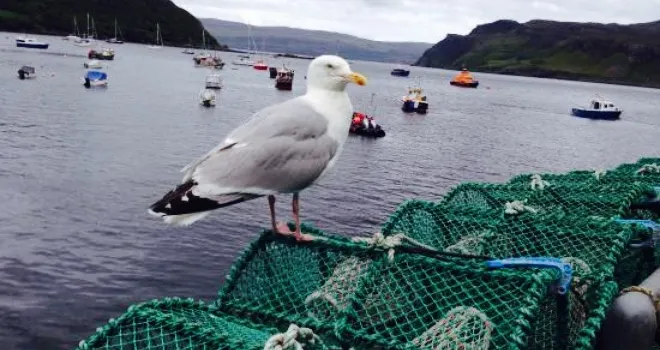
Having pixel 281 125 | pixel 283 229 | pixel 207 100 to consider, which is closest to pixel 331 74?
pixel 281 125

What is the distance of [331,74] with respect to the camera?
578 centimetres

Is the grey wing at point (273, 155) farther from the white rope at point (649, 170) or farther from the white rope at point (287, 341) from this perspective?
the white rope at point (649, 170)

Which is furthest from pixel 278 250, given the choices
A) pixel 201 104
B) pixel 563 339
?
pixel 201 104

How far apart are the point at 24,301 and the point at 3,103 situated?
4132cm

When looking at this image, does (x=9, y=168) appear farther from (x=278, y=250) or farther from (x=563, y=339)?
(x=563, y=339)

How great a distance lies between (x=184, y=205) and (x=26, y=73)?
257ft

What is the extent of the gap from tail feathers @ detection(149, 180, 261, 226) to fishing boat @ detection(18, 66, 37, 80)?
76.3m

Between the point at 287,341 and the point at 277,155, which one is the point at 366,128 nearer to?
the point at 277,155

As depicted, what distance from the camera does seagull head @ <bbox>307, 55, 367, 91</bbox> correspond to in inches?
225

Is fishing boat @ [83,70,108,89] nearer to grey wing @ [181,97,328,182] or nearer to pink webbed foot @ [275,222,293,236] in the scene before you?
grey wing @ [181,97,328,182]

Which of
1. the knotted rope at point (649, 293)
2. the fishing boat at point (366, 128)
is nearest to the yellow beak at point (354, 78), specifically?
the knotted rope at point (649, 293)

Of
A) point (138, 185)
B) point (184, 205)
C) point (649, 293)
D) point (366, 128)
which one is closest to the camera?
point (649, 293)

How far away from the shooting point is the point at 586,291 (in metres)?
4.46

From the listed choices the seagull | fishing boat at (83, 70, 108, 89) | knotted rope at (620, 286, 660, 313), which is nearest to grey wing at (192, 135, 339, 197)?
the seagull
